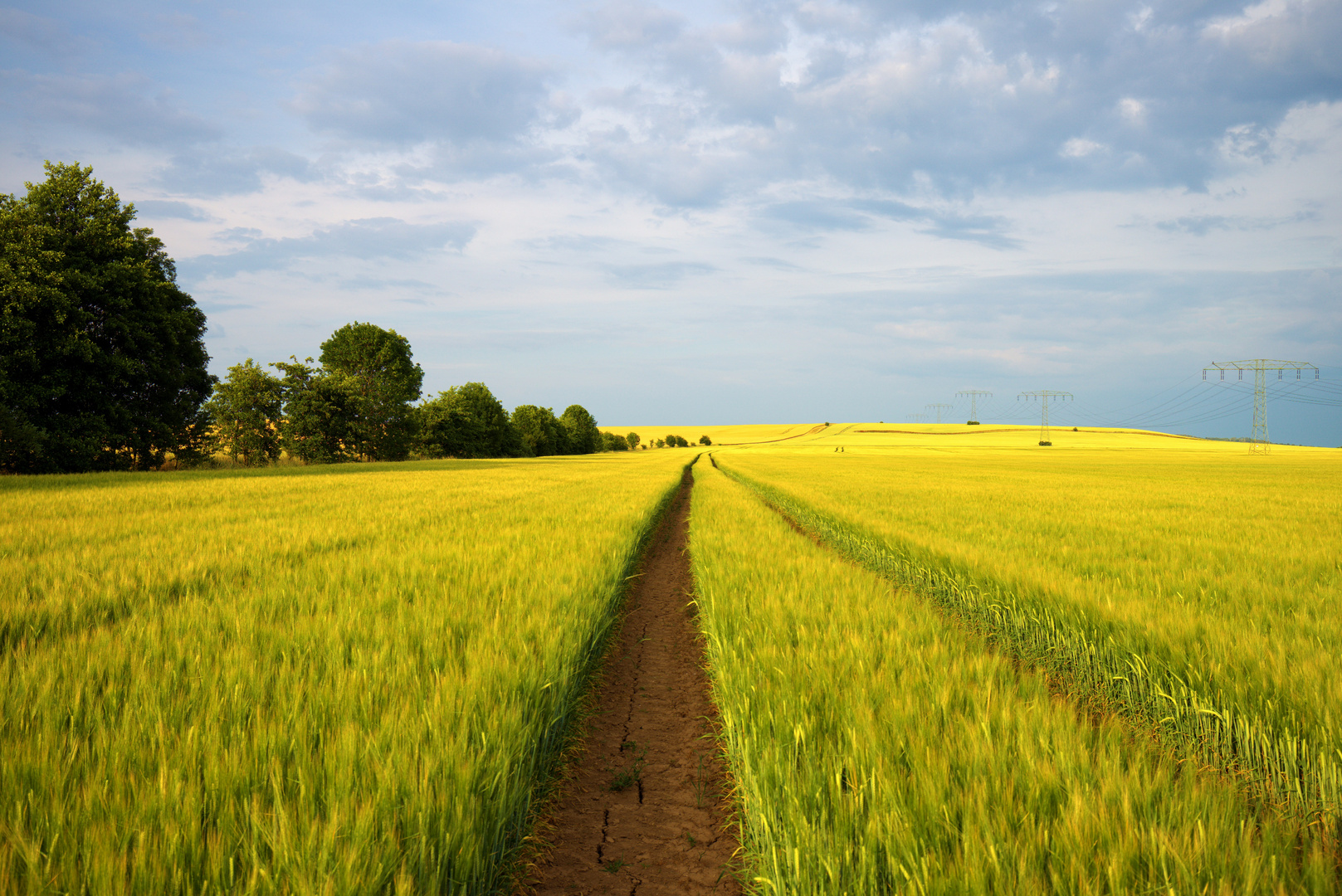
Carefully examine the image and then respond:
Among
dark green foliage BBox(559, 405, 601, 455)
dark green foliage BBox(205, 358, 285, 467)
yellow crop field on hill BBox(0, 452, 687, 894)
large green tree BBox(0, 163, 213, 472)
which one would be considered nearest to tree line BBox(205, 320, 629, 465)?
dark green foliage BBox(205, 358, 285, 467)

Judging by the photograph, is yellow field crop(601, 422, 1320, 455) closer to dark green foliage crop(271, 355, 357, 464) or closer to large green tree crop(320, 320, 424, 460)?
large green tree crop(320, 320, 424, 460)

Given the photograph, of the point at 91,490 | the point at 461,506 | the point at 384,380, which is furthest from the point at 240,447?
the point at 461,506

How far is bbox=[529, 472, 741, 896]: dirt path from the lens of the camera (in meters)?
2.71

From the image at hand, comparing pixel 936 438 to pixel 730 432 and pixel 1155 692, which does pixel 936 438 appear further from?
pixel 1155 692

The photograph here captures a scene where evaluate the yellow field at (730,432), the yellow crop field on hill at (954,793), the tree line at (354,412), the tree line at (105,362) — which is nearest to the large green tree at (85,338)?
the tree line at (105,362)

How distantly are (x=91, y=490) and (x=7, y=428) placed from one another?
9.69 m

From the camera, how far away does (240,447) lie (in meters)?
37.9

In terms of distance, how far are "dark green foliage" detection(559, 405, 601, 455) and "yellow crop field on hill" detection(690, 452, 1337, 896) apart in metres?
99.3

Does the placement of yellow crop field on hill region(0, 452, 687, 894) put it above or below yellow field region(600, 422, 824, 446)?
below

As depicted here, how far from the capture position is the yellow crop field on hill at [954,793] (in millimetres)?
1734

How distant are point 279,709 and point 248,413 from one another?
45241mm

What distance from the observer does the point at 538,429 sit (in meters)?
86.0

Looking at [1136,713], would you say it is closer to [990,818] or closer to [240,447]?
[990,818]

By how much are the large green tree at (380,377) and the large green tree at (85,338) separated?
19002mm
